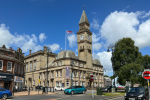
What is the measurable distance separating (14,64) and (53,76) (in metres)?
28.5

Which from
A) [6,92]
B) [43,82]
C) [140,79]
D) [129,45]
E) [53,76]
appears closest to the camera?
[6,92]

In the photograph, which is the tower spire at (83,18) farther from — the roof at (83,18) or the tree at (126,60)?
the tree at (126,60)

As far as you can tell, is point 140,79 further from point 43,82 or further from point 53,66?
point 43,82

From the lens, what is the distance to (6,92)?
19.8 metres

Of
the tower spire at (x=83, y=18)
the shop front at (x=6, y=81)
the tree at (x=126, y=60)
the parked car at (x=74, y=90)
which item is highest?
the tower spire at (x=83, y=18)

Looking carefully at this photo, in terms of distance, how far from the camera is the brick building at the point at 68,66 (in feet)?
189

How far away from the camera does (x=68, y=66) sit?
5609 centimetres

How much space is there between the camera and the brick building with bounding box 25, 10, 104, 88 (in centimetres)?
5766

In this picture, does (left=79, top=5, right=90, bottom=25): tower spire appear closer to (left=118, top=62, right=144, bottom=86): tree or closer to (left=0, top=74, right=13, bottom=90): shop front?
(left=118, top=62, right=144, bottom=86): tree

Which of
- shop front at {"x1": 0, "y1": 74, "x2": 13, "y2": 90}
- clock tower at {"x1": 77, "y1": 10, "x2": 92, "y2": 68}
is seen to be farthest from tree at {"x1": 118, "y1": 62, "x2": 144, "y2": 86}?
clock tower at {"x1": 77, "y1": 10, "x2": 92, "y2": 68}

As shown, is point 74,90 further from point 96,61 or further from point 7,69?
point 96,61

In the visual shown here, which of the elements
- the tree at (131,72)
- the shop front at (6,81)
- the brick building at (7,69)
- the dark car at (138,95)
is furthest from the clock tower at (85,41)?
the dark car at (138,95)

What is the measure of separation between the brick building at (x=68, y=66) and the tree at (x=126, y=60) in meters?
24.5

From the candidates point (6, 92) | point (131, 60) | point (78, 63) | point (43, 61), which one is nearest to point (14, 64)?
point (6, 92)
